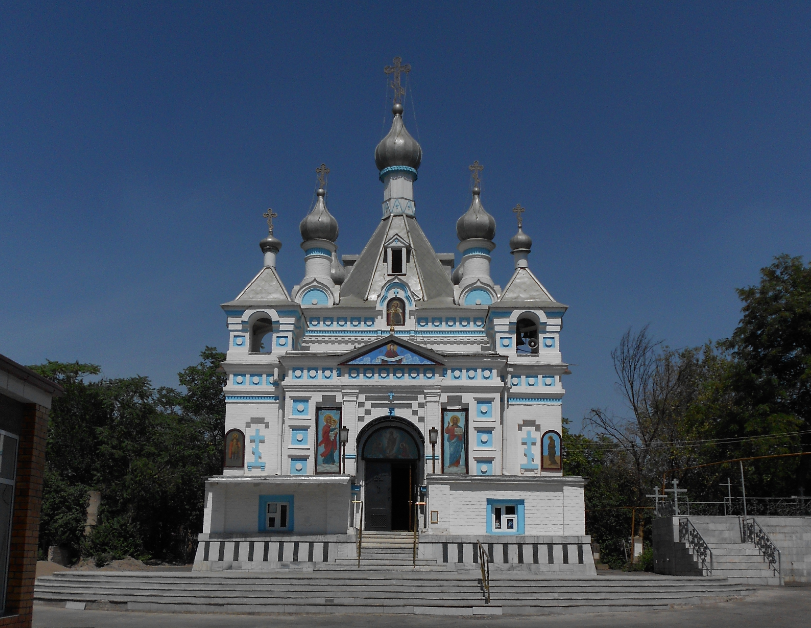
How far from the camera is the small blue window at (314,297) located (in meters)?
26.4

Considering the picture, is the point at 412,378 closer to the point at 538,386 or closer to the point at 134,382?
the point at 538,386

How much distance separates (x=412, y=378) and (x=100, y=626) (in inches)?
453

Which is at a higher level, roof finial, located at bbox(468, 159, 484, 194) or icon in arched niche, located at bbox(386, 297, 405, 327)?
roof finial, located at bbox(468, 159, 484, 194)

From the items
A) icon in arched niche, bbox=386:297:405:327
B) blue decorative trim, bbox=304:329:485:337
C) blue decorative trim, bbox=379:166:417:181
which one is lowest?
blue decorative trim, bbox=304:329:485:337

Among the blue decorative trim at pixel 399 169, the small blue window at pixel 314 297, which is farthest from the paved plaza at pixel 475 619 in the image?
the blue decorative trim at pixel 399 169

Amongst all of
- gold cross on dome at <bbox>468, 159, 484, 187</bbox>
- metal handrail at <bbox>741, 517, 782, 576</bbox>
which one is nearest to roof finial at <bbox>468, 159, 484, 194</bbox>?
gold cross on dome at <bbox>468, 159, 484, 187</bbox>

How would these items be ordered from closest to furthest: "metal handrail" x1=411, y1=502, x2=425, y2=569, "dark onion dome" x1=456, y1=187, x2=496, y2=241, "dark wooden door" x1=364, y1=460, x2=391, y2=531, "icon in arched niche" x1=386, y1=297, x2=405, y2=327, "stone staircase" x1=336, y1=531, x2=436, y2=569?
"metal handrail" x1=411, y1=502, x2=425, y2=569 < "stone staircase" x1=336, y1=531, x2=436, y2=569 < "dark wooden door" x1=364, y1=460, x2=391, y2=531 < "icon in arched niche" x1=386, y1=297, x2=405, y2=327 < "dark onion dome" x1=456, y1=187, x2=496, y2=241

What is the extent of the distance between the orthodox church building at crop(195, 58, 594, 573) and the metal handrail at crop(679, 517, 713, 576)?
2.52 m

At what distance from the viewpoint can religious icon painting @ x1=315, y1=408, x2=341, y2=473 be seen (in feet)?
74.1

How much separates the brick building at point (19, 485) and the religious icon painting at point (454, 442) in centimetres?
1457

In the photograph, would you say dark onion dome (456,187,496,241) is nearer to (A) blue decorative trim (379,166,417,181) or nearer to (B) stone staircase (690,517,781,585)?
(A) blue decorative trim (379,166,417,181)

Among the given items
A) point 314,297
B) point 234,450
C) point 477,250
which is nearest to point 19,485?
point 234,450

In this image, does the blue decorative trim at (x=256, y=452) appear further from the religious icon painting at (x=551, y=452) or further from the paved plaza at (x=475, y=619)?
the religious icon painting at (x=551, y=452)

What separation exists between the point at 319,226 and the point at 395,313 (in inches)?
213
